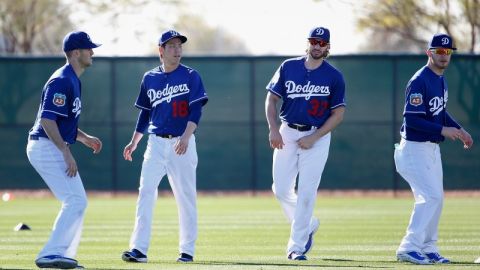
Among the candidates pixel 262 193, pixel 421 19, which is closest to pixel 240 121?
pixel 262 193

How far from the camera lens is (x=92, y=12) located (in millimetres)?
36906

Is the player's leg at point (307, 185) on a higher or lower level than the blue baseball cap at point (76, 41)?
lower

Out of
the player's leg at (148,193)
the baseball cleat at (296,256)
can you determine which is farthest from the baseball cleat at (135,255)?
the baseball cleat at (296,256)

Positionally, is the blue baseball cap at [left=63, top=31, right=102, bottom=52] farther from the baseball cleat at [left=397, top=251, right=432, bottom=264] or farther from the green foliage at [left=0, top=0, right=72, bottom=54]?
the green foliage at [left=0, top=0, right=72, bottom=54]

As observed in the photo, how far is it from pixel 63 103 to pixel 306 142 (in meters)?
2.63

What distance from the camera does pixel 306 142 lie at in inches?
449

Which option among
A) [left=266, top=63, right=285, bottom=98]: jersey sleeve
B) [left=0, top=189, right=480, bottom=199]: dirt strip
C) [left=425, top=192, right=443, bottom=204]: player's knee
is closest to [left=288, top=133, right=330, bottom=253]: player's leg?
[left=266, top=63, right=285, bottom=98]: jersey sleeve

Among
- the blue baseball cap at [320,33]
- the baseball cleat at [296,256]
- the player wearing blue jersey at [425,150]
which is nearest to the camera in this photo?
the player wearing blue jersey at [425,150]

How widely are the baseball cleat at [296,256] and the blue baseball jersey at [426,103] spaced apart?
61.5 inches

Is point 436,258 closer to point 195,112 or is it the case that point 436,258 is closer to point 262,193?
point 195,112

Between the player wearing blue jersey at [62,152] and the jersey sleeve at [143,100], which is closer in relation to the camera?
the player wearing blue jersey at [62,152]

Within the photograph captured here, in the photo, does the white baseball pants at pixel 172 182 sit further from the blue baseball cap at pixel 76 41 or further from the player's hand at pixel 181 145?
the blue baseball cap at pixel 76 41

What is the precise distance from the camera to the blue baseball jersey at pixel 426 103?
36.6 feet

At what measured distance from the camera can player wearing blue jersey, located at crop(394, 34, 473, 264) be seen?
11.1 metres
